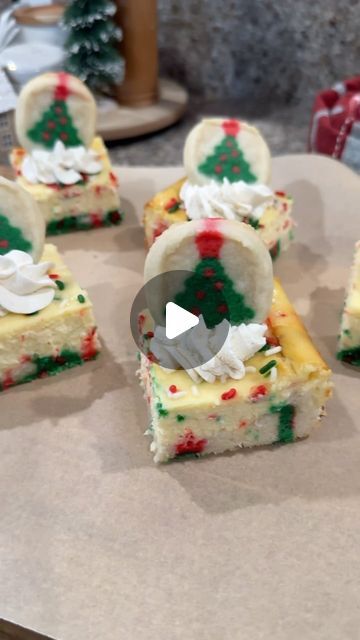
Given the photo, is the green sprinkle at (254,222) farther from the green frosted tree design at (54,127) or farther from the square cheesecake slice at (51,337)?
the green frosted tree design at (54,127)

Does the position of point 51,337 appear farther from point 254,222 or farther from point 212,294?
point 254,222

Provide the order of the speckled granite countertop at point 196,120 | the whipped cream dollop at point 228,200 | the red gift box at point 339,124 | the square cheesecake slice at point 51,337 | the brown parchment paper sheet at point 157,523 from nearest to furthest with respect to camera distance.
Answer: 1. the brown parchment paper sheet at point 157,523
2. the square cheesecake slice at point 51,337
3. the whipped cream dollop at point 228,200
4. the red gift box at point 339,124
5. the speckled granite countertop at point 196,120

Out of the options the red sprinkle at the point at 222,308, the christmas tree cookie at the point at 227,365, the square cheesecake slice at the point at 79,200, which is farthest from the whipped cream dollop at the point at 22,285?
the square cheesecake slice at the point at 79,200

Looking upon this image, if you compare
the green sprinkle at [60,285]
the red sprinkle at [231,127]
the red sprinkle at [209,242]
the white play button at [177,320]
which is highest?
the red sprinkle at [209,242]

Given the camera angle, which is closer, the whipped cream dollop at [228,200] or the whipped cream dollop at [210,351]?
the whipped cream dollop at [210,351]

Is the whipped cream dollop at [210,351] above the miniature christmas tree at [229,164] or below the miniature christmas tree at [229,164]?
below

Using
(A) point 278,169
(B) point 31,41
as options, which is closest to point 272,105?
(A) point 278,169
